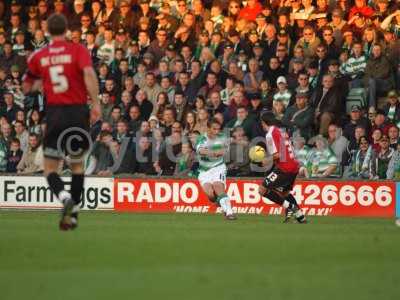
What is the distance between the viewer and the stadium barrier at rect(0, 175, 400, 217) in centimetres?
2009

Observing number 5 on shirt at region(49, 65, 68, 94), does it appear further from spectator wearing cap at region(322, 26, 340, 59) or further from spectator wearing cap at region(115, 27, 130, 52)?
spectator wearing cap at region(115, 27, 130, 52)

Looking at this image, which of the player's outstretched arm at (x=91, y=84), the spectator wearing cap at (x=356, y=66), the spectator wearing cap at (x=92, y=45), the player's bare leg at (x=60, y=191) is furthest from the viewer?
the spectator wearing cap at (x=92, y=45)

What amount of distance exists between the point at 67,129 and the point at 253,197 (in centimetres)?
973

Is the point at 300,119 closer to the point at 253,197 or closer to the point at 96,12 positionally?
the point at 253,197

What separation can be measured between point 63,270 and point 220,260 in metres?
1.57

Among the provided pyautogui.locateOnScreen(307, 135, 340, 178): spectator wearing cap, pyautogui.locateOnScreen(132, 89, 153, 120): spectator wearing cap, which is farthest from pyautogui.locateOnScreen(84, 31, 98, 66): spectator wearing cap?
pyautogui.locateOnScreen(307, 135, 340, 178): spectator wearing cap

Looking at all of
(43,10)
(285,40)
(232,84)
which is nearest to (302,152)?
(232,84)

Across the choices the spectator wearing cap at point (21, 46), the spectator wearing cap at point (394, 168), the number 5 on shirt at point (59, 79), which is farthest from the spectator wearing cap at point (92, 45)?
the number 5 on shirt at point (59, 79)

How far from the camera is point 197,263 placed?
9570 millimetres

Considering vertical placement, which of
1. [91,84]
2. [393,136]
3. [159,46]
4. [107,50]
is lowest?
[393,136]

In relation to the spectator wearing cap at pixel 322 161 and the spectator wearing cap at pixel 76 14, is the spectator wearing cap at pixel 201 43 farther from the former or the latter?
the spectator wearing cap at pixel 322 161

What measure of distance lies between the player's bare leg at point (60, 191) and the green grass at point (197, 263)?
264 millimetres

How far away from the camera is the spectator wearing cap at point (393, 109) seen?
2070cm

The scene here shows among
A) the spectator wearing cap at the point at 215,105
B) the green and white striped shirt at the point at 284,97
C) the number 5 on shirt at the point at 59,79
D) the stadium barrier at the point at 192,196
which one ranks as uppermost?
the number 5 on shirt at the point at 59,79
